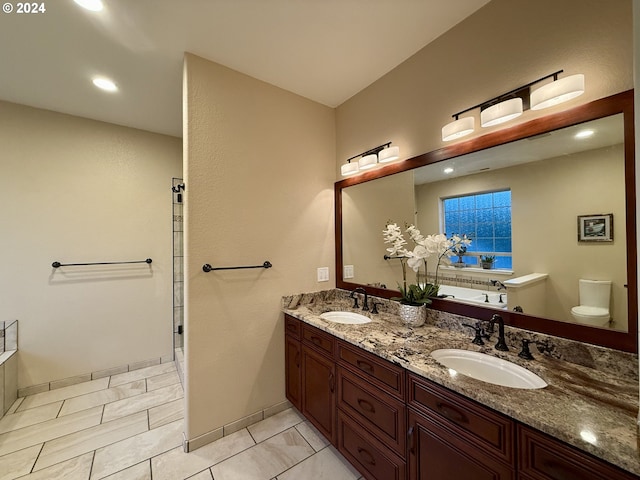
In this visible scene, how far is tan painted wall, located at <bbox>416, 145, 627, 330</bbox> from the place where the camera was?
107 cm

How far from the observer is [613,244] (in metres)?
1.08

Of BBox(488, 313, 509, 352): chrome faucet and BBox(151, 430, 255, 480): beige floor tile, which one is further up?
BBox(488, 313, 509, 352): chrome faucet

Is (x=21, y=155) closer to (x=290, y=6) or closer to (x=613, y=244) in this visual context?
(x=290, y=6)

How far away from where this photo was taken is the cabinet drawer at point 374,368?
4.02 feet

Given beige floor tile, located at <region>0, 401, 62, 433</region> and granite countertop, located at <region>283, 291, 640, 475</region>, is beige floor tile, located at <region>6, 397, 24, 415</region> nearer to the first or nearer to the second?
beige floor tile, located at <region>0, 401, 62, 433</region>

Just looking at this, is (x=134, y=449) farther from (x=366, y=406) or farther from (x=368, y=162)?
(x=368, y=162)

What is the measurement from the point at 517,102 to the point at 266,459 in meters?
2.53

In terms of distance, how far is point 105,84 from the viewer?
6.83ft

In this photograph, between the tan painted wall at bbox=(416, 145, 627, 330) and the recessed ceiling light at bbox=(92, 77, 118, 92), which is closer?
the tan painted wall at bbox=(416, 145, 627, 330)

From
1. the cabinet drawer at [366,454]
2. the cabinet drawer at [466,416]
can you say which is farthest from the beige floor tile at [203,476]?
the cabinet drawer at [466,416]

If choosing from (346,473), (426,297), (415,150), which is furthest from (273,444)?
(415,150)

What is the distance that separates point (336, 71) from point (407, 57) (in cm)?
53

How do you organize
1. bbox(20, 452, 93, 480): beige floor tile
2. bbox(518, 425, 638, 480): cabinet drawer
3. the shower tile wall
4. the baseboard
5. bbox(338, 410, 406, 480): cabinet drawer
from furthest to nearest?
the shower tile wall → the baseboard → bbox(20, 452, 93, 480): beige floor tile → bbox(338, 410, 406, 480): cabinet drawer → bbox(518, 425, 638, 480): cabinet drawer

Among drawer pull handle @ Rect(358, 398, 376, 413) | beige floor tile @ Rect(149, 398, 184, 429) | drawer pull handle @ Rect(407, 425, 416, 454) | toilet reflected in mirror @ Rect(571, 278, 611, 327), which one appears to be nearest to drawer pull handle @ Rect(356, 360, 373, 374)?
drawer pull handle @ Rect(358, 398, 376, 413)
